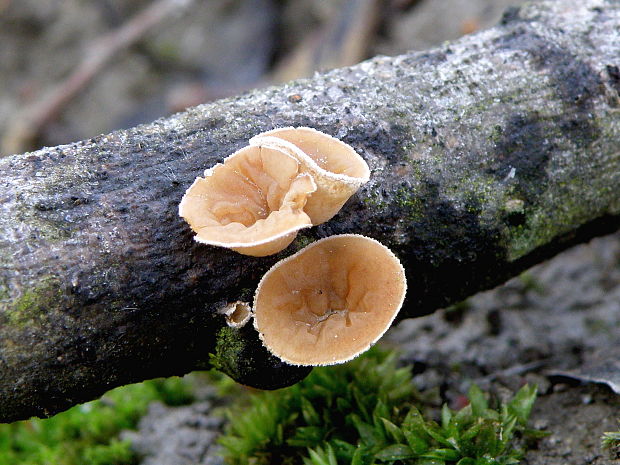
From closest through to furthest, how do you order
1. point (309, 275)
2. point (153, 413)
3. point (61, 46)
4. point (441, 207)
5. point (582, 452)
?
point (309, 275)
point (441, 207)
point (582, 452)
point (153, 413)
point (61, 46)

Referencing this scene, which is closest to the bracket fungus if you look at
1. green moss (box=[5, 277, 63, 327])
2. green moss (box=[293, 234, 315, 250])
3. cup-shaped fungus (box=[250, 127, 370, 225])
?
cup-shaped fungus (box=[250, 127, 370, 225])

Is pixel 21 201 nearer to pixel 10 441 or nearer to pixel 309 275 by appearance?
pixel 309 275

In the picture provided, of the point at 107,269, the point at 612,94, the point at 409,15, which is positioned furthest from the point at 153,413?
the point at 409,15

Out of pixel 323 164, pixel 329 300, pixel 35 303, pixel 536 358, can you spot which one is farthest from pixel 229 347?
pixel 536 358

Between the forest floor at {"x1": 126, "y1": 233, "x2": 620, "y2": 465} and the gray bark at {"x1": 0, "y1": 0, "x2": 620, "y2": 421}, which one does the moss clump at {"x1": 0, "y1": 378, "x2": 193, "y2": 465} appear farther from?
the gray bark at {"x1": 0, "y1": 0, "x2": 620, "y2": 421}

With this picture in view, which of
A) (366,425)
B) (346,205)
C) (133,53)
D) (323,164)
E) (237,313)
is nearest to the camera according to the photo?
(323,164)

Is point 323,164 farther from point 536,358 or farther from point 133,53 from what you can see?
point 133,53

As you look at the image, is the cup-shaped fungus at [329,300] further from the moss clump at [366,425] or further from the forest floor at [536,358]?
the forest floor at [536,358]

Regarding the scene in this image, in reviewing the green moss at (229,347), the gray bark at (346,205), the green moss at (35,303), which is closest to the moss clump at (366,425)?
the gray bark at (346,205)
